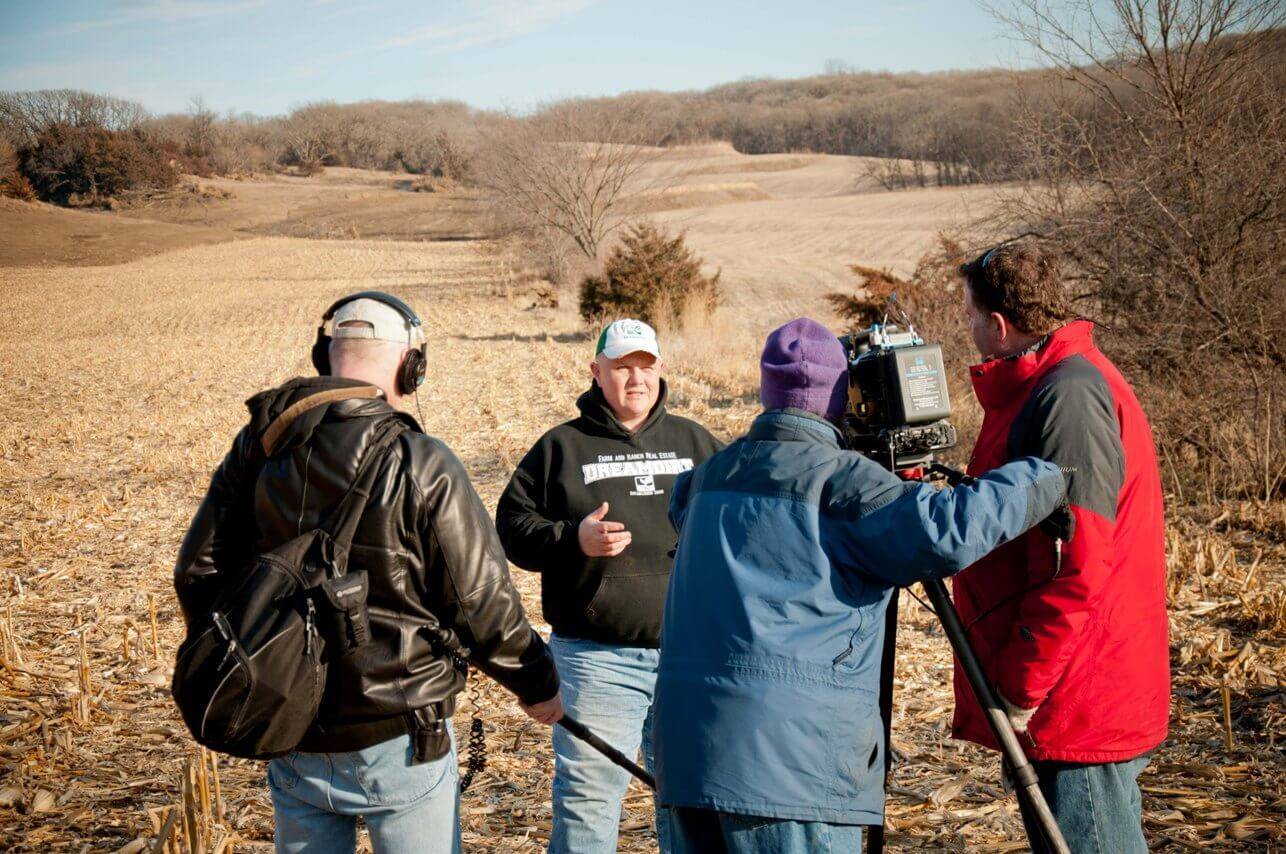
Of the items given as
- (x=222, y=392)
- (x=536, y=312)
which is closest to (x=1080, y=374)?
(x=222, y=392)

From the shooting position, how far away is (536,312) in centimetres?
3061

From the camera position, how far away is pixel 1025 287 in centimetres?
257

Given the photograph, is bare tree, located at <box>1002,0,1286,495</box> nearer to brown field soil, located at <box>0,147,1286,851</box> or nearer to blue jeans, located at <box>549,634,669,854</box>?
brown field soil, located at <box>0,147,1286,851</box>

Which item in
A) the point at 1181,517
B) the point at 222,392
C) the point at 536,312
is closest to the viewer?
the point at 1181,517

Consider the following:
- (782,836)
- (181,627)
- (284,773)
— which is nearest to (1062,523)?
(782,836)

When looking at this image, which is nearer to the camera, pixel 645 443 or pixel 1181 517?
pixel 645 443

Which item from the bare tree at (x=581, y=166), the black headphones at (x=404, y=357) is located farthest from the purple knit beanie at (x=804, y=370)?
the bare tree at (x=581, y=166)

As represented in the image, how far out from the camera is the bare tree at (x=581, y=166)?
3528 centimetres

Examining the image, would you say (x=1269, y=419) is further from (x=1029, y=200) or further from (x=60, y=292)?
(x=60, y=292)

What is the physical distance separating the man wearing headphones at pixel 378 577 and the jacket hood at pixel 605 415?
4.08ft

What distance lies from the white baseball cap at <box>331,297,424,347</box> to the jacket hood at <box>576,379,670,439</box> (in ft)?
3.76

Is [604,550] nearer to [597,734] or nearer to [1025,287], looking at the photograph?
[597,734]

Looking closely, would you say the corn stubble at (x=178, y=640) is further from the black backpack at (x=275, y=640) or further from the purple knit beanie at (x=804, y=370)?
the purple knit beanie at (x=804, y=370)

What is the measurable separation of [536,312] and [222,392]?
14.1m
